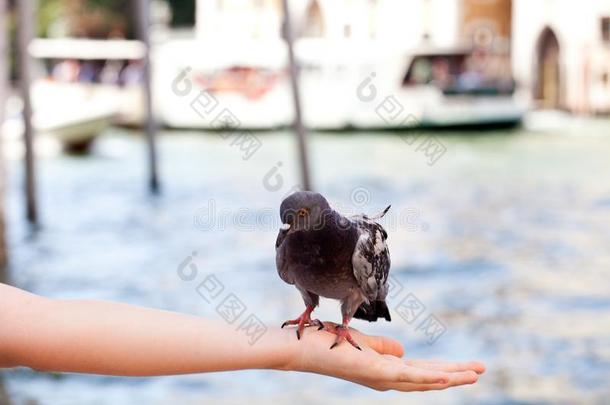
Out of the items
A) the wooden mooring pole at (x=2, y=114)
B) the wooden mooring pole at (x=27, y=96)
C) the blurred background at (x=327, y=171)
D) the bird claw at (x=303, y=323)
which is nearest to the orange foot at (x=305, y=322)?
the bird claw at (x=303, y=323)

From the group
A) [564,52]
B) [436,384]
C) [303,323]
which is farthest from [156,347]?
[564,52]

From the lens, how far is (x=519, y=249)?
34.6 ft

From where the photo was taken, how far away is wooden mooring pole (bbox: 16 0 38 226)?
1055 cm

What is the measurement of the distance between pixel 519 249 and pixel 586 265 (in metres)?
1.06

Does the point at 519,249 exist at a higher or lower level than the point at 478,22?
lower

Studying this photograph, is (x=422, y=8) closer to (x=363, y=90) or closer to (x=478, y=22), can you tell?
(x=478, y=22)

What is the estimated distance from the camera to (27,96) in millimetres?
10945

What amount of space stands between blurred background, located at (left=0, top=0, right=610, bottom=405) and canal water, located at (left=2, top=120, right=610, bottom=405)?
28 mm

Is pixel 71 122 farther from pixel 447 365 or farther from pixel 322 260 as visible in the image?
pixel 322 260

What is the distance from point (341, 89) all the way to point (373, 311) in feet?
77.6

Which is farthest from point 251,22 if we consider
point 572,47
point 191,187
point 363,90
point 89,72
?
point 191,187

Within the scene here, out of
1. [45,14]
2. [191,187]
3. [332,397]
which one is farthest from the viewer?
[45,14]

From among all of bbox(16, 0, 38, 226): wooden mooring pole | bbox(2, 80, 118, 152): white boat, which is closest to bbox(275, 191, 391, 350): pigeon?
bbox(16, 0, 38, 226): wooden mooring pole

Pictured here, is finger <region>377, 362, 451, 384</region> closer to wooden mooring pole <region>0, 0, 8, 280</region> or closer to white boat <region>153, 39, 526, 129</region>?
wooden mooring pole <region>0, 0, 8, 280</region>
